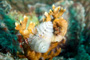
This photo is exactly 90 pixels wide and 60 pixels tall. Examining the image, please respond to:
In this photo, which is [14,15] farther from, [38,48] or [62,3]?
[38,48]

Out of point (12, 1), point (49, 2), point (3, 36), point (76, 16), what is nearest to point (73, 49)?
point (76, 16)

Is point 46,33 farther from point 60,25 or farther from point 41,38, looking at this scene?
point 60,25

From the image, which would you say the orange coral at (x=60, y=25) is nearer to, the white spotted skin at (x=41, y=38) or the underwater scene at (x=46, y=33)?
the underwater scene at (x=46, y=33)

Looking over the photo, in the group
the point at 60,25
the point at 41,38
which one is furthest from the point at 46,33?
the point at 60,25

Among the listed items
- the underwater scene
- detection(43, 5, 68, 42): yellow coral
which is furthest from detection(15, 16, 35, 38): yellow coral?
detection(43, 5, 68, 42): yellow coral

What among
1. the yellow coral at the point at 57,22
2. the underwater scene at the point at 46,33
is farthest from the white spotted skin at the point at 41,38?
the yellow coral at the point at 57,22

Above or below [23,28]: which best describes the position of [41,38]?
below

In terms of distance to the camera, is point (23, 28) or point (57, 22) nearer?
point (23, 28)

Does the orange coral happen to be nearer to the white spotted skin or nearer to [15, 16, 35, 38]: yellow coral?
the white spotted skin
